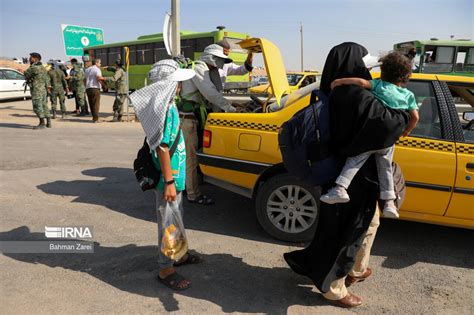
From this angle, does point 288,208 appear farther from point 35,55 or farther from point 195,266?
Answer: point 35,55

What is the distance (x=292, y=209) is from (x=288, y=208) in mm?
39

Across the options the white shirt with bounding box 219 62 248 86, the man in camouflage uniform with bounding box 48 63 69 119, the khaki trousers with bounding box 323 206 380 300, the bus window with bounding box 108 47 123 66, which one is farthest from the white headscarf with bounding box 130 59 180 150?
→ the bus window with bounding box 108 47 123 66

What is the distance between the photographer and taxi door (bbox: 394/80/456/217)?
3.31 metres

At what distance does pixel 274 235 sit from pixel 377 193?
58.4 inches

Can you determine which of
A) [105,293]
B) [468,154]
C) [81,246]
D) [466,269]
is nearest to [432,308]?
[466,269]

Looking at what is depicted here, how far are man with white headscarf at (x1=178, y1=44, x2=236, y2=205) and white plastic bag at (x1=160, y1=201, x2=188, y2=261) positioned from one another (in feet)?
6.06

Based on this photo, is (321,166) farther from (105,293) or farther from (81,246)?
(81,246)

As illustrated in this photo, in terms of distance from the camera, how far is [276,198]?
3754mm

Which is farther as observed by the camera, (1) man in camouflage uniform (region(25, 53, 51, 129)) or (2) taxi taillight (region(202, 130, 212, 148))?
(1) man in camouflage uniform (region(25, 53, 51, 129))

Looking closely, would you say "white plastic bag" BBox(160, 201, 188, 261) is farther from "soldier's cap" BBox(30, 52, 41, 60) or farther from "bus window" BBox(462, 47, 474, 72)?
"bus window" BBox(462, 47, 474, 72)

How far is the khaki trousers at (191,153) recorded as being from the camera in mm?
4688

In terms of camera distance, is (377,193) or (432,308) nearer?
(377,193)

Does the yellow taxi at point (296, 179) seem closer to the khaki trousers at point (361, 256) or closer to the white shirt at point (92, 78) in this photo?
the khaki trousers at point (361, 256)

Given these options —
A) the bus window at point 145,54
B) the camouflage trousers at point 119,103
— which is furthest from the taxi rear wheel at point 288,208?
the bus window at point 145,54
